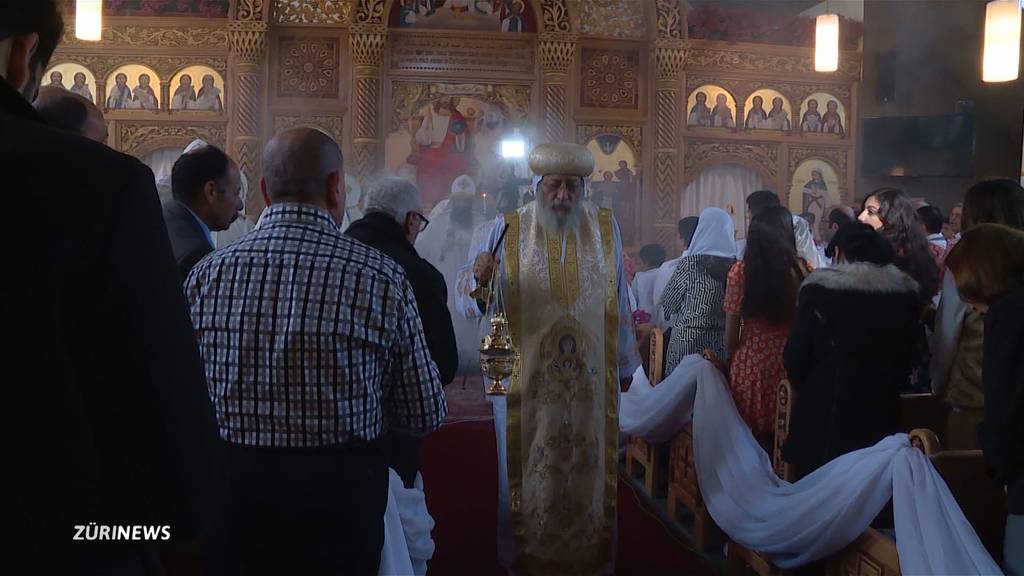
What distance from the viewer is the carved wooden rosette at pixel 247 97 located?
9.99 m

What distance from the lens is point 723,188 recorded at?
436 inches

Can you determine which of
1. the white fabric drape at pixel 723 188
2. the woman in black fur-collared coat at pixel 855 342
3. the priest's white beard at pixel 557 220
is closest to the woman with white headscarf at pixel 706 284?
the priest's white beard at pixel 557 220

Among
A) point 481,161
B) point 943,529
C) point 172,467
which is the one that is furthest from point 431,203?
point 172,467

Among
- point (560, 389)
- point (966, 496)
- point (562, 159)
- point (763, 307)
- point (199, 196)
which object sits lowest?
point (966, 496)

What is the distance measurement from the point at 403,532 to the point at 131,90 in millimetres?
9616

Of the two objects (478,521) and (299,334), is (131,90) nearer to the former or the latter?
(478,521)

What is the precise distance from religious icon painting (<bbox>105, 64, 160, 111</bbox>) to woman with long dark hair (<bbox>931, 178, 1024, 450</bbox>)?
9.45 metres

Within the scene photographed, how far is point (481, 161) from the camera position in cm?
1059

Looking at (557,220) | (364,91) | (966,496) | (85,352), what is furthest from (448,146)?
(85,352)

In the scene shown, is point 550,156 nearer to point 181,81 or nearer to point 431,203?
point 431,203

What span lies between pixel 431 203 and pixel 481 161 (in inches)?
33.2

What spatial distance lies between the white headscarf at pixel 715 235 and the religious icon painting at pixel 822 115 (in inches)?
280

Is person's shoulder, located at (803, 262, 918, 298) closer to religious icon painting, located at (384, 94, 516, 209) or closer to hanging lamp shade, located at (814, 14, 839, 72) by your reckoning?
hanging lamp shade, located at (814, 14, 839, 72)

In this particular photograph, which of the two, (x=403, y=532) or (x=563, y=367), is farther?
(x=563, y=367)
